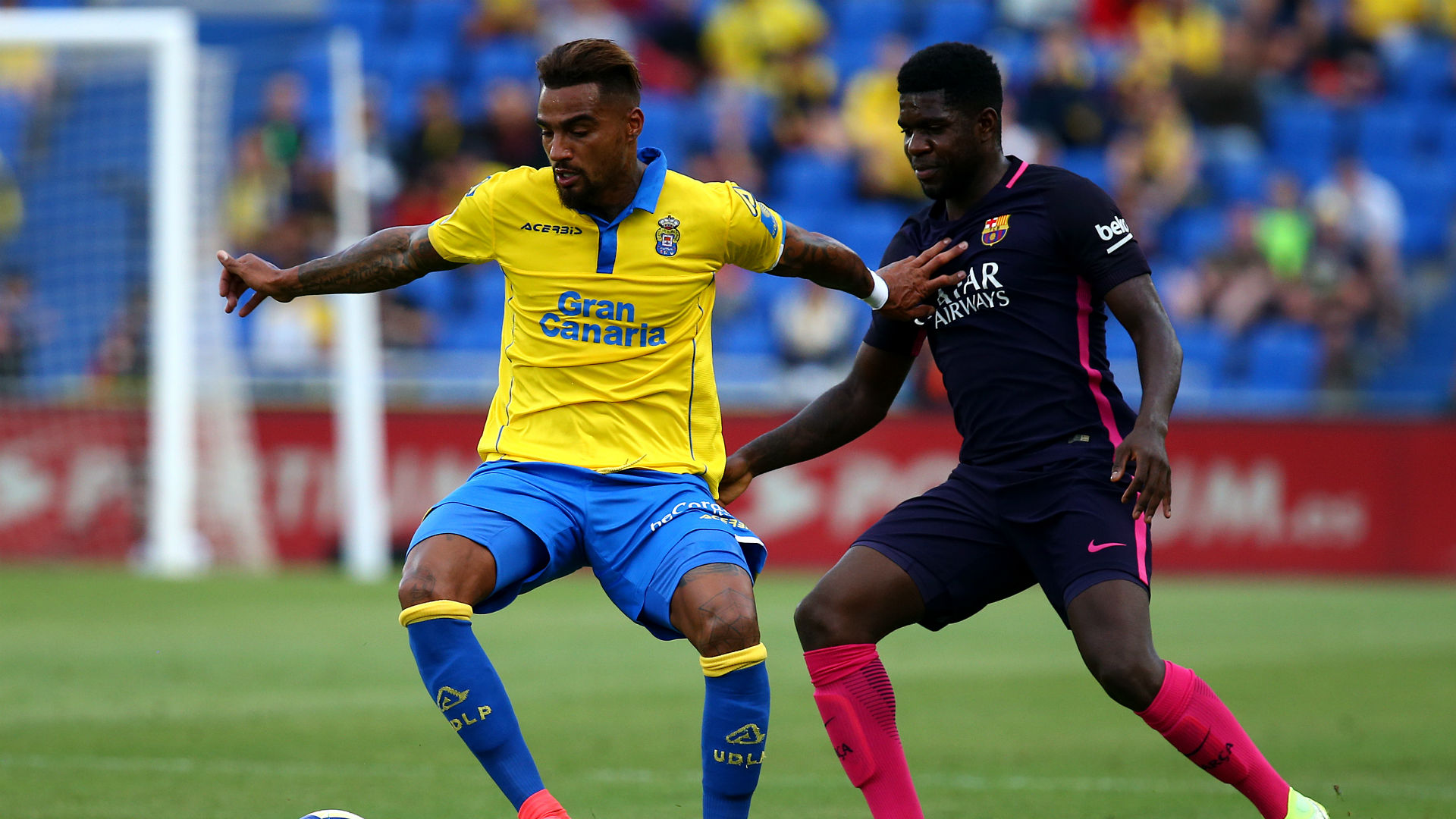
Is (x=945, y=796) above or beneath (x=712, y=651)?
beneath

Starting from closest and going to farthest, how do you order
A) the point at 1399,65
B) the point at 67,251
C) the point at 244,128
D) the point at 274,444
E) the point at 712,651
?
the point at 712,651 < the point at 67,251 < the point at 274,444 < the point at 244,128 < the point at 1399,65

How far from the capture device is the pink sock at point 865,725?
5.46 meters

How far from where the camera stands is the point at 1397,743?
784cm

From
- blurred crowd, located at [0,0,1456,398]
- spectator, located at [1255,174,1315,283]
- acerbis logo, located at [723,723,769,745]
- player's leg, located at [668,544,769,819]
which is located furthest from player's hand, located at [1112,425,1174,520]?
spectator, located at [1255,174,1315,283]

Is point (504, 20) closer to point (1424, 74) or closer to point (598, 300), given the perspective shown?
point (1424, 74)

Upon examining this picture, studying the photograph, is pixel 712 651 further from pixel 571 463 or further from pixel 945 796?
pixel 945 796

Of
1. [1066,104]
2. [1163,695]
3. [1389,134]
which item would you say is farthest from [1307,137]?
[1163,695]

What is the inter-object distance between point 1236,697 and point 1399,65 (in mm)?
14438

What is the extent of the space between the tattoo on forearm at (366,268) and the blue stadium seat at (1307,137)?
17307mm

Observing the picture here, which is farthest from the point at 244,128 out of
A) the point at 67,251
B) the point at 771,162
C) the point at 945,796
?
the point at 945,796

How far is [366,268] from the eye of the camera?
5.41 meters

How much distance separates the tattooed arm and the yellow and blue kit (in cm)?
22

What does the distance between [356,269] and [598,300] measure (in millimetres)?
762

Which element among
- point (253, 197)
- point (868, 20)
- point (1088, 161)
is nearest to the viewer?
point (253, 197)
